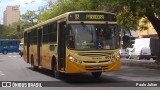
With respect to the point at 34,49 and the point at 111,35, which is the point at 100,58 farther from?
the point at 34,49

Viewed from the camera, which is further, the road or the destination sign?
the destination sign

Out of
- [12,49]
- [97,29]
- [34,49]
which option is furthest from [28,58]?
[12,49]

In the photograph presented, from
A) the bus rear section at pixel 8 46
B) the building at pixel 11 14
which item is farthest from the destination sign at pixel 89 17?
the building at pixel 11 14

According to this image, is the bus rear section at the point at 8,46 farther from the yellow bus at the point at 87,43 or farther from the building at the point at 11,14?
the building at the point at 11,14

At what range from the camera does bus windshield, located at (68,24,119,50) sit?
57.5 ft

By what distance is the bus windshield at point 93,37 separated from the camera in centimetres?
1752

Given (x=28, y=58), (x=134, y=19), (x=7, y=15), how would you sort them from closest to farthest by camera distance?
(x=28, y=58) → (x=134, y=19) → (x=7, y=15)

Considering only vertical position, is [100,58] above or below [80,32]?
below

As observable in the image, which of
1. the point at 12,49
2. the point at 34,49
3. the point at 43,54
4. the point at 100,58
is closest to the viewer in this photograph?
the point at 100,58

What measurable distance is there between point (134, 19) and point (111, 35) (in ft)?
57.6

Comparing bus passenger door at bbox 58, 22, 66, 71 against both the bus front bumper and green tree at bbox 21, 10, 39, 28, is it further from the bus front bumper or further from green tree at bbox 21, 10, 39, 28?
green tree at bbox 21, 10, 39, 28

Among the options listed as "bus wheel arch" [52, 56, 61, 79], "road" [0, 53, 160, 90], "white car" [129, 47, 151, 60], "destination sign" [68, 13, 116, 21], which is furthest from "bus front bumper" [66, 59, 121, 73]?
"white car" [129, 47, 151, 60]

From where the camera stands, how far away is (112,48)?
58.6 ft

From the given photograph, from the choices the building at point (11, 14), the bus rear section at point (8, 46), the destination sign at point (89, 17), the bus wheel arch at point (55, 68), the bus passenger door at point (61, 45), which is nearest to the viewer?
the destination sign at point (89, 17)
